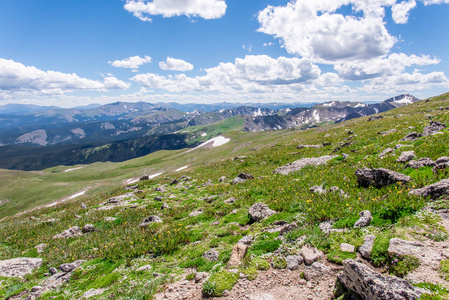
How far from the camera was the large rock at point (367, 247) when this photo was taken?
597cm

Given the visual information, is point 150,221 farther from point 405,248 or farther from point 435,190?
point 435,190

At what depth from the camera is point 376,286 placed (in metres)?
4.32

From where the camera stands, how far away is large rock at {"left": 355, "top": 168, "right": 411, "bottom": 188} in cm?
997

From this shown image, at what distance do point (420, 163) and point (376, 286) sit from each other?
10692mm

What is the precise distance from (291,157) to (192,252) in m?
21.6

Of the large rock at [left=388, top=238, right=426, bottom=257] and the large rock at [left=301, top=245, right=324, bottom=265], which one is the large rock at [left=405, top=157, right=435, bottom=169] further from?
the large rock at [left=301, top=245, right=324, bottom=265]

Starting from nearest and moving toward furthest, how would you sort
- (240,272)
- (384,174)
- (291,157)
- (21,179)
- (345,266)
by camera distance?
(345,266) < (240,272) < (384,174) < (291,157) < (21,179)

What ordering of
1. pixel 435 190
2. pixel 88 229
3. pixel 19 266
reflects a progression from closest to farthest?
pixel 435 190
pixel 19 266
pixel 88 229

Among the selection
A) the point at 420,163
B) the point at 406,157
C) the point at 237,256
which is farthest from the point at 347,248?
the point at 406,157

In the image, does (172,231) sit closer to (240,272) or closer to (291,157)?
(240,272)

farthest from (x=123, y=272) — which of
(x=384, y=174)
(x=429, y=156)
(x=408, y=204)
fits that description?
(x=429, y=156)

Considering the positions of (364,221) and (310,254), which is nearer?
(310,254)

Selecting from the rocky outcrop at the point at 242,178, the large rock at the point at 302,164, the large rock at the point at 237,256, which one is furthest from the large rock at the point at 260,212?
the rocky outcrop at the point at 242,178

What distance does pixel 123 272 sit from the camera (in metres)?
8.91
